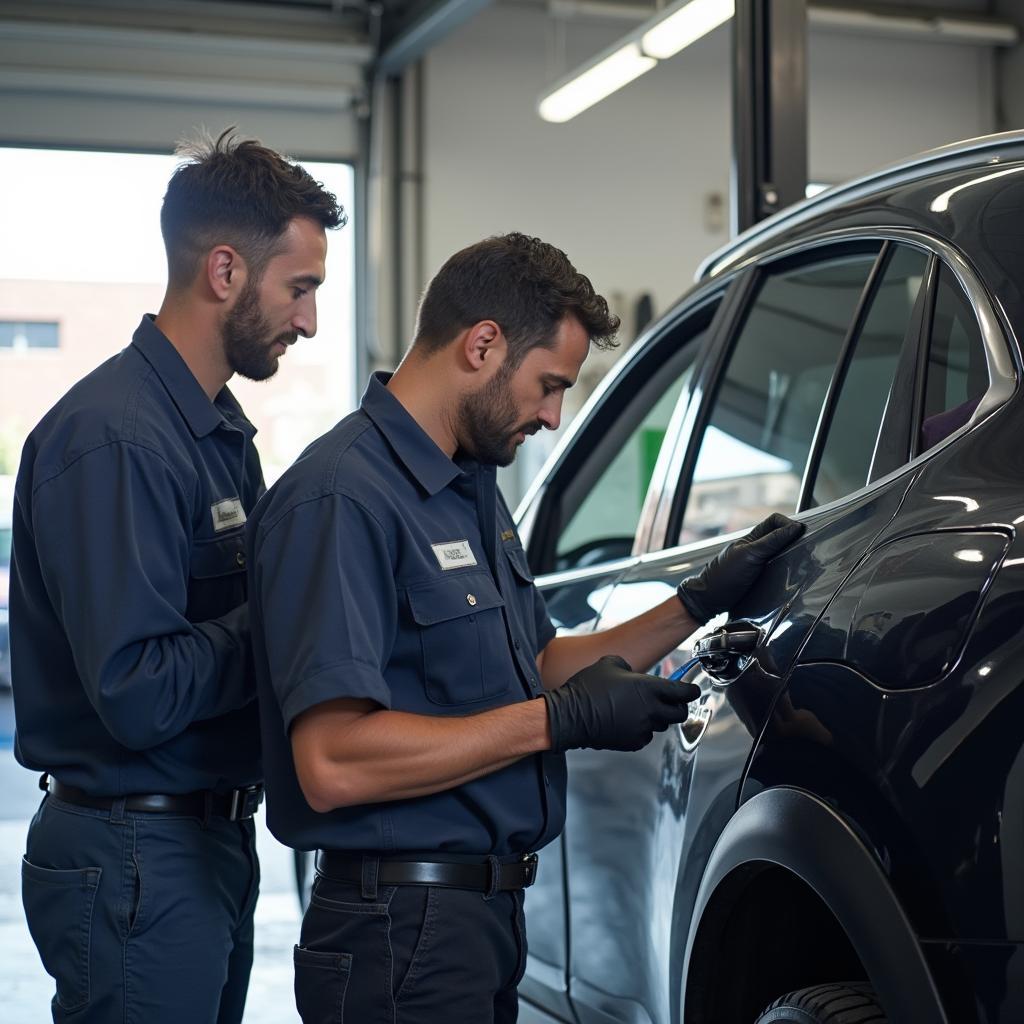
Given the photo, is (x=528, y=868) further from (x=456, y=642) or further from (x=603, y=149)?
(x=603, y=149)

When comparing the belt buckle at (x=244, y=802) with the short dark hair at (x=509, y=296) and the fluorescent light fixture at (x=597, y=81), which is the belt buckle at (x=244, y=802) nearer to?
the short dark hair at (x=509, y=296)

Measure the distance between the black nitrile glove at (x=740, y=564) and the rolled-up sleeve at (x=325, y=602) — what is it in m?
0.44

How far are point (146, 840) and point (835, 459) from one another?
3.59 ft

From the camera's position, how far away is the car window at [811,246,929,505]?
1895 mm

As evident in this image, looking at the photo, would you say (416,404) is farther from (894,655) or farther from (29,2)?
(29,2)

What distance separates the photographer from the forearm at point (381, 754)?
162 cm

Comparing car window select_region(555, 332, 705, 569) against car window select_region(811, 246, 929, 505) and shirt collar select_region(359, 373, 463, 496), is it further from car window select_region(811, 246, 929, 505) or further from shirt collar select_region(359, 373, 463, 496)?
shirt collar select_region(359, 373, 463, 496)

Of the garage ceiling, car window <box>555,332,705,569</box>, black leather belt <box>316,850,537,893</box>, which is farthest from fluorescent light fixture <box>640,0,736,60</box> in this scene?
black leather belt <box>316,850,537,893</box>

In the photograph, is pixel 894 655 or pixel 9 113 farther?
pixel 9 113

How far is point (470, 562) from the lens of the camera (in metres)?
1.82

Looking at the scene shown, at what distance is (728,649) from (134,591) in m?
0.76

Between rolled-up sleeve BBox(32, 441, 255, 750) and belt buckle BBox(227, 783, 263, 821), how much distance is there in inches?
6.7

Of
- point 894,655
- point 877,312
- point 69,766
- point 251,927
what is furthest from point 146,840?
point 877,312

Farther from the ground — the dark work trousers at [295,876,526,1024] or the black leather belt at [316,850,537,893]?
the black leather belt at [316,850,537,893]
